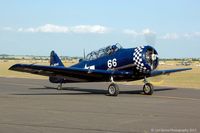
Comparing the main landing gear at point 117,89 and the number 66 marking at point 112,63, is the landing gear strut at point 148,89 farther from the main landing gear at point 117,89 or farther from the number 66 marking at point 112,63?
the number 66 marking at point 112,63

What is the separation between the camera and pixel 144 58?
19219mm

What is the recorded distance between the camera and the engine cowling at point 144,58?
63.0ft

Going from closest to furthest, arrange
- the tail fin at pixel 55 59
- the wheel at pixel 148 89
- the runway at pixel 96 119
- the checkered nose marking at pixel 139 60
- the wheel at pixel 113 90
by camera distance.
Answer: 1. the runway at pixel 96 119
2. the wheel at pixel 113 90
3. the checkered nose marking at pixel 139 60
4. the wheel at pixel 148 89
5. the tail fin at pixel 55 59

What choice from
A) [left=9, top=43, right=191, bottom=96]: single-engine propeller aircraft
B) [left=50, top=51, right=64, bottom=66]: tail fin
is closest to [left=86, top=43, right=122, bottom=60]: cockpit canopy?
[left=9, top=43, right=191, bottom=96]: single-engine propeller aircraft

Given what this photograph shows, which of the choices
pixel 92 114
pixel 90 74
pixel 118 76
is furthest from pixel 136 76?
pixel 92 114

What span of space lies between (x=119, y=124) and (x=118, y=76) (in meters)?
10.3

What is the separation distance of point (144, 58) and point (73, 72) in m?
3.63

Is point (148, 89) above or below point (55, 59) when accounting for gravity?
below

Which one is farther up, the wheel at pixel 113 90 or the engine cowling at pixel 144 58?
the engine cowling at pixel 144 58

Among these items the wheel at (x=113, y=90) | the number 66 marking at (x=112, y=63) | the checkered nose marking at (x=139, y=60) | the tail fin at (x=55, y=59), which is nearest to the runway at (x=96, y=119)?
the wheel at (x=113, y=90)

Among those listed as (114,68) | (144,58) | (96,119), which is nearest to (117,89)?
(114,68)

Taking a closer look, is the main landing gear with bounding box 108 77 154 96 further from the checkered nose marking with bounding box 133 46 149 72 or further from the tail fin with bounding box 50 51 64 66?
the tail fin with bounding box 50 51 64 66

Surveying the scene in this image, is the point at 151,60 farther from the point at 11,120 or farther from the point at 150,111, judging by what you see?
the point at 11,120

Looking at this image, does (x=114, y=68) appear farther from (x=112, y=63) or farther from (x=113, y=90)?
(x=113, y=90)
